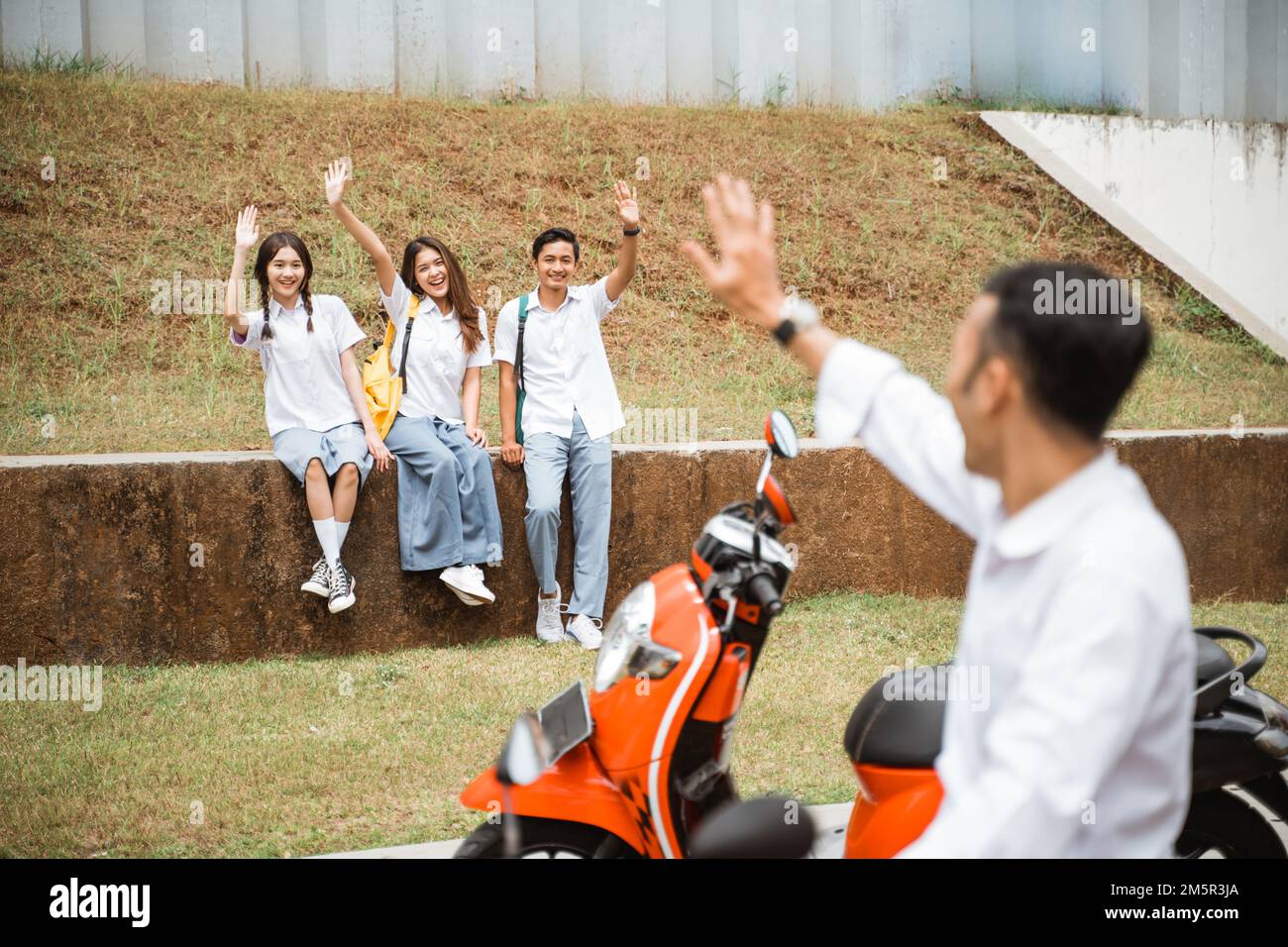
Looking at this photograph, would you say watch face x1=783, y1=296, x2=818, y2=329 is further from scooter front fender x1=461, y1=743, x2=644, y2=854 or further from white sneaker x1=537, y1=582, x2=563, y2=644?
white sneaker x1=537, y1=582, x2=563, y2=644

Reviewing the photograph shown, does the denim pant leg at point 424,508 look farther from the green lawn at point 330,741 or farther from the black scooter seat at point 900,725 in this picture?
the black scooter seat at point 900,725

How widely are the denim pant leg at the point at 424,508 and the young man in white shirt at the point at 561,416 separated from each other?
0.40 m

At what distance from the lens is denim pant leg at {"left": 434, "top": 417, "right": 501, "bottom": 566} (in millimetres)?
6066

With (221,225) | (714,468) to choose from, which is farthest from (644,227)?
(714,468)

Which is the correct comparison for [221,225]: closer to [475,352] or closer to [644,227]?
[644,227]

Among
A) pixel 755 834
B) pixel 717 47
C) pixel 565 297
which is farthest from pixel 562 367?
pixel 717 47

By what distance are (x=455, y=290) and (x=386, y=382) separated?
604 millimetres

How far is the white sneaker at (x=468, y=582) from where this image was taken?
600 cm

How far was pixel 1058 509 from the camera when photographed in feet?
5.16

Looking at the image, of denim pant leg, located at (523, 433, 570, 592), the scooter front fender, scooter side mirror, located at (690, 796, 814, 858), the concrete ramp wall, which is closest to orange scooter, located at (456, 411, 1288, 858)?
the scooter front fender

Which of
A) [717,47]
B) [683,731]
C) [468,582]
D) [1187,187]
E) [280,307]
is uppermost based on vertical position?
[717,47]

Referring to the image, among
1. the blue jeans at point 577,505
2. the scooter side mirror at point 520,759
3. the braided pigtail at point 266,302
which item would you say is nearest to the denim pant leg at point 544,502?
the blue jeans at point 577,505

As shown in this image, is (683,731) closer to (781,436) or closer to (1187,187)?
(781,436)

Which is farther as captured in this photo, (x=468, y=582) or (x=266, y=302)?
(x=468, y=582)
